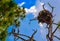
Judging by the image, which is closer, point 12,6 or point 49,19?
point 49,19

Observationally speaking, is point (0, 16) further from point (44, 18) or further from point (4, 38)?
point (44, 18)

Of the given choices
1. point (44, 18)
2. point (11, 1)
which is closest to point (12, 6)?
point (11, 1)

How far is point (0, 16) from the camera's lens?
2541mm

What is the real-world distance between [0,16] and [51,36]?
1.04m

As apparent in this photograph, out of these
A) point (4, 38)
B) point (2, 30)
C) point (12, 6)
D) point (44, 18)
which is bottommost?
point (4, 38)

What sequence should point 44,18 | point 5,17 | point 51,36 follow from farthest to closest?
1. point 5,17
2. point 44,18
3. point 51,36

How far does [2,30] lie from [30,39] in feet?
2.17

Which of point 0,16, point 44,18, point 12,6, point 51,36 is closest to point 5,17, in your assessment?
point 0,16

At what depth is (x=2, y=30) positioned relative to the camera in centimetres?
247

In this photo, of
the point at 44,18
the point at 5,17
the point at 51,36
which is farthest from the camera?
the point at 5,17

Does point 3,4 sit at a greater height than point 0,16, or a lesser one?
greater

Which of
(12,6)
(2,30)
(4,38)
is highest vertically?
(12,6)

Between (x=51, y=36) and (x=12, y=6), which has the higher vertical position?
(x=12, y=6)

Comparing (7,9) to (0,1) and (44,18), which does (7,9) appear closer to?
(0,1)
